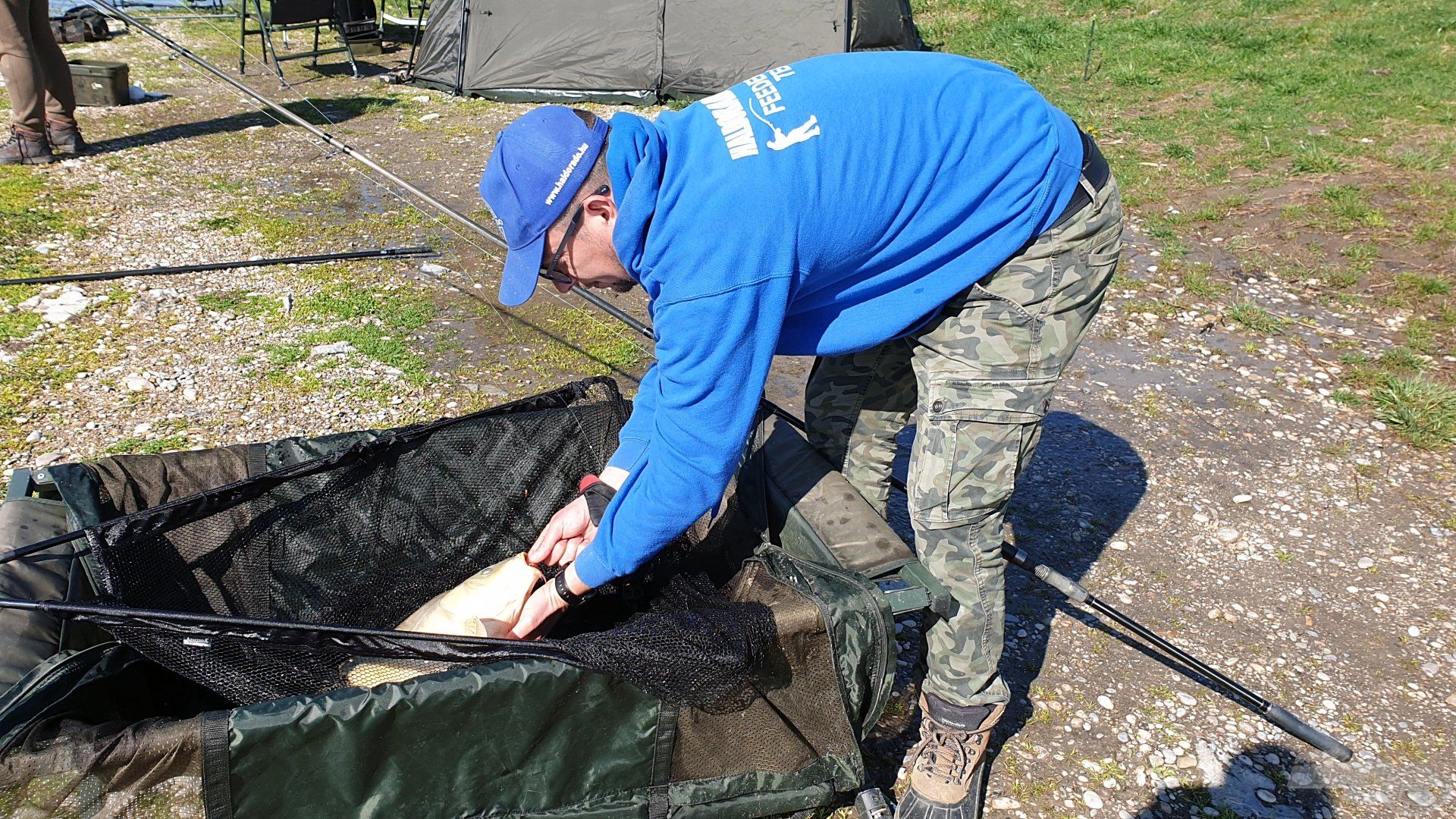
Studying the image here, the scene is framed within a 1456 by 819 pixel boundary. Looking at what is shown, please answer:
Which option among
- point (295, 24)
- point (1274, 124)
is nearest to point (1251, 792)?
point (1274, 124)

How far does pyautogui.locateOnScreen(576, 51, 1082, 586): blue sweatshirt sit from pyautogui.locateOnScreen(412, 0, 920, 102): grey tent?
7.01m

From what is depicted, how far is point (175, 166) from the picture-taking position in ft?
22.7

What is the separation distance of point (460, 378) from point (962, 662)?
8.93ft

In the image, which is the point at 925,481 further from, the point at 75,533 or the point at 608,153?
the point at 75,533

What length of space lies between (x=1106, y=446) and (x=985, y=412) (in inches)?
86.2

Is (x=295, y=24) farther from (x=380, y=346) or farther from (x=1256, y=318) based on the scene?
(x=1256, y=318)

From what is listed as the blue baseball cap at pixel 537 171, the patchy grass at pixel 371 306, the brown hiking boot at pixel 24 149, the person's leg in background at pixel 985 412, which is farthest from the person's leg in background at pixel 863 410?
the brown hiking boot at pixel 24 149

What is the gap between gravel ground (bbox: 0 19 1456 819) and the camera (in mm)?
2730

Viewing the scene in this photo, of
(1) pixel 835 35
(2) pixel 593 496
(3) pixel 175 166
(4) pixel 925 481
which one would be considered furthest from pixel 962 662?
(1) pixel 835 35

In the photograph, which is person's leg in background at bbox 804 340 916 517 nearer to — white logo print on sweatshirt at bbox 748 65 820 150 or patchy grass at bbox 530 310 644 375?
white logo print on sweatshirt at bbox 748 65 820 150

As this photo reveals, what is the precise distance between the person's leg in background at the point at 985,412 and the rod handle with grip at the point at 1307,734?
0.71 meters

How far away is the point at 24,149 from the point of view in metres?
6.50

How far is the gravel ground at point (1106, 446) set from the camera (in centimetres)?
273

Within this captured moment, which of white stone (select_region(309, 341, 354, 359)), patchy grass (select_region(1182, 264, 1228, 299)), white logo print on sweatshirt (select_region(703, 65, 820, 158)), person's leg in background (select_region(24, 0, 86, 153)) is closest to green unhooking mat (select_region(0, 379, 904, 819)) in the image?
white logo print on sweatshirt (select_region(703, 65, 820, 158))
